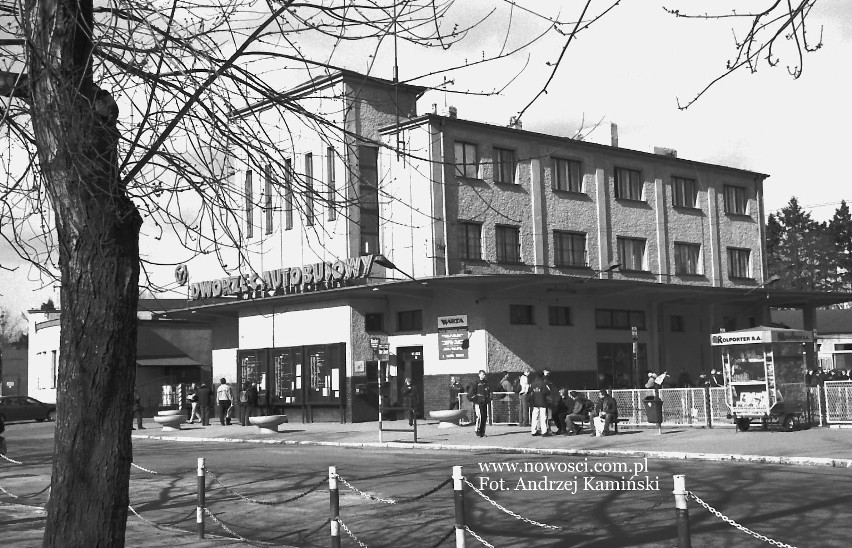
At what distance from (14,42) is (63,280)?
196 cm

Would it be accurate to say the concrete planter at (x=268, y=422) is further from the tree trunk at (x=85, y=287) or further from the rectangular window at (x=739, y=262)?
the tree trunk at (x=85, y=287)

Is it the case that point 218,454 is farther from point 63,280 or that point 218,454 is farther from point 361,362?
point 63,280

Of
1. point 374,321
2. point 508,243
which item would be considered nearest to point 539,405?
point 374,321

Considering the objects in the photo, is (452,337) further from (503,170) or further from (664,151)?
(664,151)

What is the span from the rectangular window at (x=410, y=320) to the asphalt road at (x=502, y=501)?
1560cm

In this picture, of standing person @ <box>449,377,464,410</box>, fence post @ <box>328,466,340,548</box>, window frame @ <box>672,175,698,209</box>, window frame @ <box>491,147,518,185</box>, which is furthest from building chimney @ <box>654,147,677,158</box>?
fence post @ <box>328,466,340,548</box>

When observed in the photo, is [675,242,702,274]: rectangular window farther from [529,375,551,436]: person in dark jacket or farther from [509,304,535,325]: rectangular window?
[529,375,551,436]: person in dark jacket

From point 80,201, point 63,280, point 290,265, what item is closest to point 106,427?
point 63,280

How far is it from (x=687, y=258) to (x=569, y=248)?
796 cm

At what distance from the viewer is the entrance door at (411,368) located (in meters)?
37.3

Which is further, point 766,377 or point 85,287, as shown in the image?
point 766,377

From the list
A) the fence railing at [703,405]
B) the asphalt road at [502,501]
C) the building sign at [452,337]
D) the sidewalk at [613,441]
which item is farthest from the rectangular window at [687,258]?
the asphalt road at [502,501]

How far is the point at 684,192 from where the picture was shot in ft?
151

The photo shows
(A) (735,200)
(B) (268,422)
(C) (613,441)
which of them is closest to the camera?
(C) (613,441)
